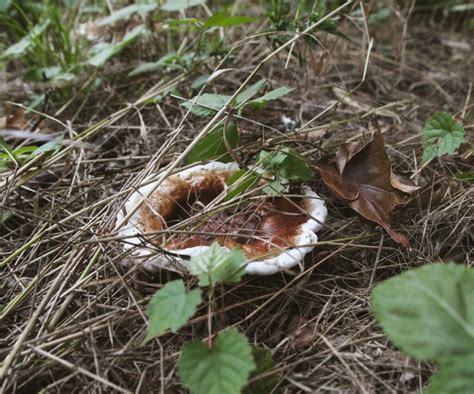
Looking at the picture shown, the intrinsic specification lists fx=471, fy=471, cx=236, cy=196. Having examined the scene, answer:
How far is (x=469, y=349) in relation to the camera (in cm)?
115

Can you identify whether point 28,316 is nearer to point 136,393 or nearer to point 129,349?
point 129,349

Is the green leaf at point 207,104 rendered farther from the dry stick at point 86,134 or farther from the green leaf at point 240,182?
the dry stick at point 86,134

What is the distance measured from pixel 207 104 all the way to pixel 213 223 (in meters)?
0.53

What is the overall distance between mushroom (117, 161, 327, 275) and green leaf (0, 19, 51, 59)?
1486mm

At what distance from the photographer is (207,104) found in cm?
202

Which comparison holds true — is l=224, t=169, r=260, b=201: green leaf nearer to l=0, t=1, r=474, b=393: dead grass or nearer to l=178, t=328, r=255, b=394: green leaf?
l=0, t=1, r=474, b=393: dead grass

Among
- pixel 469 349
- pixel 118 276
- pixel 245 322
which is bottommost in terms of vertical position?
pixel 245 322

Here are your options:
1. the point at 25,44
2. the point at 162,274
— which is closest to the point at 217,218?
the point at 162,274

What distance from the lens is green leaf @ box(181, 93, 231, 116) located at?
201 centimetres

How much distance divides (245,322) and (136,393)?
44cm

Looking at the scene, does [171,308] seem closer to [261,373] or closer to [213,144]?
[261,373]

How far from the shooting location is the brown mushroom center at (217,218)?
172cm

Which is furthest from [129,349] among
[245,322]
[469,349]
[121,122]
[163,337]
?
[121,122]

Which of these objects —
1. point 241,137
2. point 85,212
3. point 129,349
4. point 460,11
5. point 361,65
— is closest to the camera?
point 129,349
